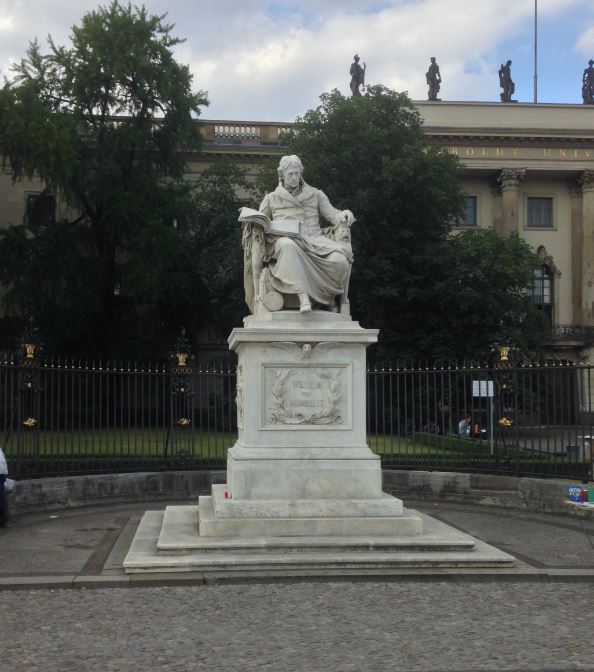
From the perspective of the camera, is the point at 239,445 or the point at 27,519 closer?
the point at 239,445

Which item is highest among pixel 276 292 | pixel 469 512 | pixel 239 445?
pixel 276 292

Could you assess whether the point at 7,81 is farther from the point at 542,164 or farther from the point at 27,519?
the point at 542,164

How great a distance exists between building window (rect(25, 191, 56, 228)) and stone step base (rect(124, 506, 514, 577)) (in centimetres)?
2913

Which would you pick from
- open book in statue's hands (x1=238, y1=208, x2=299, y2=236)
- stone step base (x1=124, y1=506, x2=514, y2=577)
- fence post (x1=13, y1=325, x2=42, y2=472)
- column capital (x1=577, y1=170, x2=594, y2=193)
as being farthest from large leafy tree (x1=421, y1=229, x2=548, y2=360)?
stone step base (x1=124, y1=506, x2=514, y2=577)

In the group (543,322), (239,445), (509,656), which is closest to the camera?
(509,656)

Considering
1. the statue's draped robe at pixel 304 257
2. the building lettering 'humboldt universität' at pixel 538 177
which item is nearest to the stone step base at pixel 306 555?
the statue's draped robe at pixel 304 257

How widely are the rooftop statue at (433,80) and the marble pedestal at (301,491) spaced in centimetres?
4686

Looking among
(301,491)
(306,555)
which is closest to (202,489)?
(301,491)

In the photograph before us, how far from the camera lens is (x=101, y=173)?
34281mm

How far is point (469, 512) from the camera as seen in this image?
13.6 meters

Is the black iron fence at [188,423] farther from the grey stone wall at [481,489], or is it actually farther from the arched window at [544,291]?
the arched window at [544,291]

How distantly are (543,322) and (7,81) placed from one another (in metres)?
22.3

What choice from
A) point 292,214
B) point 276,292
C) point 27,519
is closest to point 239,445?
point 276,292

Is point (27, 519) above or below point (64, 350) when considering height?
below
